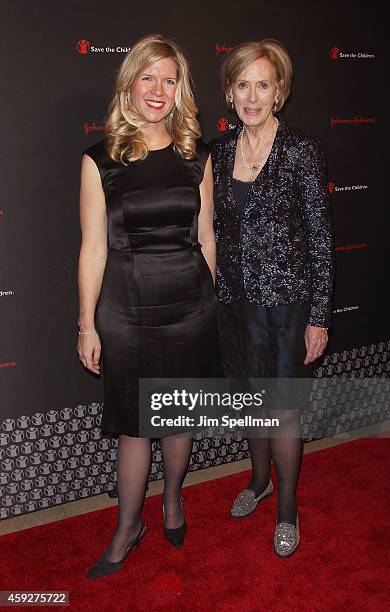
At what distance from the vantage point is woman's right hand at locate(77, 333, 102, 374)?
249cm

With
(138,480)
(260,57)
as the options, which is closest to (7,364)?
(138,480)

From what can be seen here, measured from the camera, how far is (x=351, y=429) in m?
3.75

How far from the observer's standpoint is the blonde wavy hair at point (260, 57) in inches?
92.8

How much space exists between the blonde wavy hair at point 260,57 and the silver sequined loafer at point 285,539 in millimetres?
1570

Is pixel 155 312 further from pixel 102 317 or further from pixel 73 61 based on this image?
pixel 73 61

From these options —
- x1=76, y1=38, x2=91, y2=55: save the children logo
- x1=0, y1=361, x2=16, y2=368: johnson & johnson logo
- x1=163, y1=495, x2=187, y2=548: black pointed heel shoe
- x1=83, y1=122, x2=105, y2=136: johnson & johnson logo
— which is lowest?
x1=163, y1=495, x2=187, y2=548: black pointed heel shoe

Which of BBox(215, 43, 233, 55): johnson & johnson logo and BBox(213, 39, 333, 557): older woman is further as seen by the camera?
BBox(215, 43, 233, 55): johnson & johnson logo

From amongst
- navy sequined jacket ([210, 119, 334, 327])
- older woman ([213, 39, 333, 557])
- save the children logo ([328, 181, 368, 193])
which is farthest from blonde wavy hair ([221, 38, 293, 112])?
save the children logo ([328, 181, 368, 193])

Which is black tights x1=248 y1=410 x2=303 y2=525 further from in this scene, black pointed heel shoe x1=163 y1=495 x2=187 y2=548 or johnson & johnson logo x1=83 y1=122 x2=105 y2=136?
johnson & johnson logo x1=83 y1=122 x2=105 y2=136

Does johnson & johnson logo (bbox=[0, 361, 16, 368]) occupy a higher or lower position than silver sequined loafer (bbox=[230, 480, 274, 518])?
higher

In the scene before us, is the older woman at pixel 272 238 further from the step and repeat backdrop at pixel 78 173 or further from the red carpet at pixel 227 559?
the step and repeat backdrop at pixel 78 173

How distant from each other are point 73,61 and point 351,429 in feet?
7.57

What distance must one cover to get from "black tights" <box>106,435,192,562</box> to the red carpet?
0.37 feet

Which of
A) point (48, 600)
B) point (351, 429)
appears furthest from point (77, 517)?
point (351, 429)
